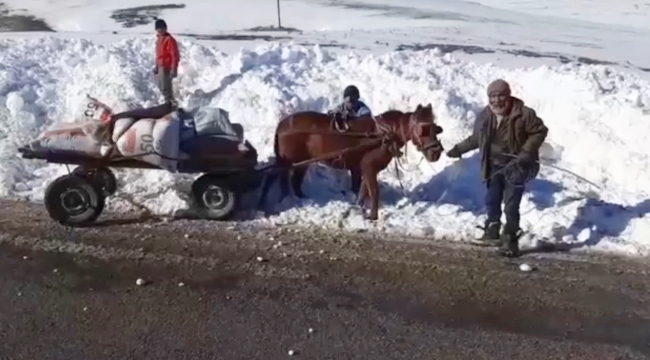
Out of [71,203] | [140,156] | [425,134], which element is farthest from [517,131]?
[71,203]

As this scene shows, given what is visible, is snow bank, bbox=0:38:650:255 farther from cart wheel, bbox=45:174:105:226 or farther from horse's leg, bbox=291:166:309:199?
cart wheel, bbox=45:174:105:226

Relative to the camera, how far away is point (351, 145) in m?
10.4

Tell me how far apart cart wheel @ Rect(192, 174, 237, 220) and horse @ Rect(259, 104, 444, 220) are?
53 centimetres

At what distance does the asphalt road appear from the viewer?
23.2ft

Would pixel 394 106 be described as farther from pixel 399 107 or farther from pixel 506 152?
pixel 506 152

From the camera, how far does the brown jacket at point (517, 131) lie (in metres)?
8.79

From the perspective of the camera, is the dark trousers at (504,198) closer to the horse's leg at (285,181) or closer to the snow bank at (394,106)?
the snow bank at (394,106)

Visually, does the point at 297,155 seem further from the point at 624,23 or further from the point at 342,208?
the point at 624,23

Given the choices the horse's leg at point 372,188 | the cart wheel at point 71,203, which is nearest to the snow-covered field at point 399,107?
the horse's leg at point 372,188

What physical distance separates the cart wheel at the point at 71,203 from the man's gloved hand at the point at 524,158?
174 inches

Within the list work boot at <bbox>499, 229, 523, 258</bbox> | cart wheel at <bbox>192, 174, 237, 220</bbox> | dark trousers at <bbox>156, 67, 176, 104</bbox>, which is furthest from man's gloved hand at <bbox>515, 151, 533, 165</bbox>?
dark trousers at <bbox>156, 67, 176, 104</bbox>

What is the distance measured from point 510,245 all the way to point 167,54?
21.2 feet

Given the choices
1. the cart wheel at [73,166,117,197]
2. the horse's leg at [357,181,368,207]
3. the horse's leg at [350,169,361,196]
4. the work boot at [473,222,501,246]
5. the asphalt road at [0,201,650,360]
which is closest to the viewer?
the asphalt road at [0,201,650,360]

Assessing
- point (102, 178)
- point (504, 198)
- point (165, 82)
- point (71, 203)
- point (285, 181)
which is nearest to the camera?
point (504, 198)
